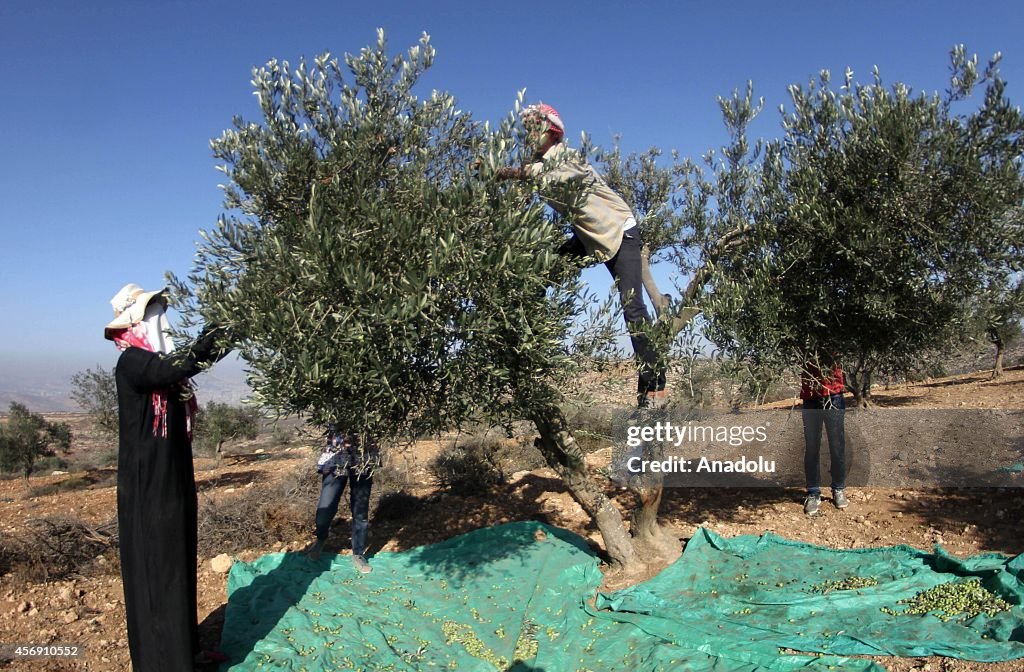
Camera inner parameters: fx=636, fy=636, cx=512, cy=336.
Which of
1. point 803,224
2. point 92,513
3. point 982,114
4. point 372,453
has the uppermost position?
point 982,114

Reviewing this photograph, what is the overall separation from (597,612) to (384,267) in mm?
4193

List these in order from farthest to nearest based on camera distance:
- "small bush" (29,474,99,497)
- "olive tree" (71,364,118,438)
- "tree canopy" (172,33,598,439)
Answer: "olive tree" (71,364,118,438) → "small bush" (29,474,99,497) → "tree canopy" (172,33,598,439)

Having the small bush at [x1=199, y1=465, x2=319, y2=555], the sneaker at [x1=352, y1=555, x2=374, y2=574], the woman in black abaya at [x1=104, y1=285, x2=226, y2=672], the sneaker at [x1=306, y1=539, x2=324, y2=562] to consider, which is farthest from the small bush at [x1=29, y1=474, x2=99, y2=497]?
the woman in black abaya at [x1=104, y1=285, x2=226, y2=672]

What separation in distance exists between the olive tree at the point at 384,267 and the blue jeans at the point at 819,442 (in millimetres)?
5620

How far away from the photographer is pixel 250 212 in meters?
5.19

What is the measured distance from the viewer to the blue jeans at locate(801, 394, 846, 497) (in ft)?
31.1

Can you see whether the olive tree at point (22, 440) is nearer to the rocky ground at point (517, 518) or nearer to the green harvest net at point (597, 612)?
the rocky ground at point (517, 518)

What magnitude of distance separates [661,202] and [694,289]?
107 inches

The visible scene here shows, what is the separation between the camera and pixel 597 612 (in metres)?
6.45

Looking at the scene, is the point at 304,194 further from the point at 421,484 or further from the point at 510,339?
the point at 421,484

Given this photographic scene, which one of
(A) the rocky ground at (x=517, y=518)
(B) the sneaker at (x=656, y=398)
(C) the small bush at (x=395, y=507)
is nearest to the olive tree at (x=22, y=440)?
(A) the rocky ground at (x=517, y=518)

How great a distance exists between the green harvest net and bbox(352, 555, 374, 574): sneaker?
0.34 ft

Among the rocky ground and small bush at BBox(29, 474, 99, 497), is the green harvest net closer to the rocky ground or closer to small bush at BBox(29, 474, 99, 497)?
the rocky ground

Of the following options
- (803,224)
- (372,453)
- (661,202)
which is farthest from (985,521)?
(372,453)
